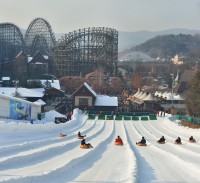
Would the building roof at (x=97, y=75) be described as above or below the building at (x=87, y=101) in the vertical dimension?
above

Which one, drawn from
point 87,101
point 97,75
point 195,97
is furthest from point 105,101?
point 97,75

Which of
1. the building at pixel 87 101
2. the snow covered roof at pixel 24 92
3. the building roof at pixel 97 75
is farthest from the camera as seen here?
the building roof at pixel 97 75

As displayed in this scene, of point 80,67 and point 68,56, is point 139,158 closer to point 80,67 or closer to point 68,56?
point 68,56

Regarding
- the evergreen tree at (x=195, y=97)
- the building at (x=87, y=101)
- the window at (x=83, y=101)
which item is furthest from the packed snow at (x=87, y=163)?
the window at (x=83, y=101)

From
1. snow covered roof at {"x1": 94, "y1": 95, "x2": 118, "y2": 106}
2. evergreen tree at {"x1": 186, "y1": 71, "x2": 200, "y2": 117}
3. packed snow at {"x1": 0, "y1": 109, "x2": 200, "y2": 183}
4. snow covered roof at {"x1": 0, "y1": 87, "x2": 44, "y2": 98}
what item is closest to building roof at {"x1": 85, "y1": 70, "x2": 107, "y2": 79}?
snow covered roof at {"x1": 94, "y1": 95, "x2": 118, "y2": 106}

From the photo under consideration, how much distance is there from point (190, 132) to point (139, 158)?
38.5ft

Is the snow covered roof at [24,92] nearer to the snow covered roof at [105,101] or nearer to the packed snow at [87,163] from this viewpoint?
the snow covered roof at [105,101]

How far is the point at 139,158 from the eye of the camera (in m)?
14.3

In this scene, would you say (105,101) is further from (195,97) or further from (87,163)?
(87,163)

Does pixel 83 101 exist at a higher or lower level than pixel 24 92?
lower

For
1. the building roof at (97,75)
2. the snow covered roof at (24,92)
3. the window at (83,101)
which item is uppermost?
the building roof at (97,75)

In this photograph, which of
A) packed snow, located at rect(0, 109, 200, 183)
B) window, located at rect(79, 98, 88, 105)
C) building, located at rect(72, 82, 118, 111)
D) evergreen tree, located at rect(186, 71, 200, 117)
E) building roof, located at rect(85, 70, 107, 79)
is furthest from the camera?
building roof, located at rect(85, 70, 107, 79)

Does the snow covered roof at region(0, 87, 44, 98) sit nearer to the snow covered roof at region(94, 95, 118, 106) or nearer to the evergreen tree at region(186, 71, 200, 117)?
the snow covered roof at region(94, 95, 118, 106)


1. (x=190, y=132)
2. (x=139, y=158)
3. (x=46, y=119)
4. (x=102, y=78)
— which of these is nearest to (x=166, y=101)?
(x=102, y=78)
